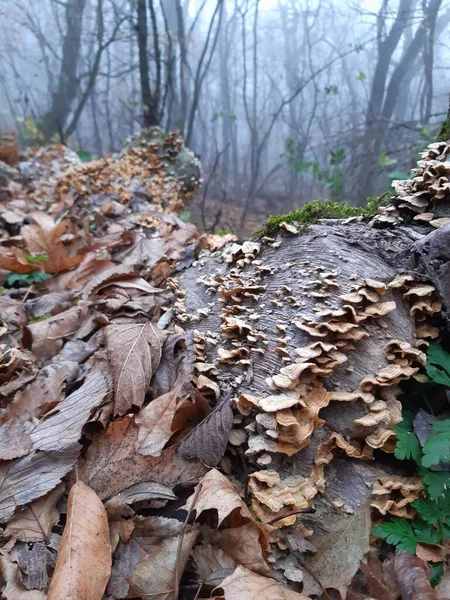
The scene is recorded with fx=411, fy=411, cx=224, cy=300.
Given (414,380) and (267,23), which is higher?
(267,23)

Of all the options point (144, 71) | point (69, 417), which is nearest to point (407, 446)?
point (69, 417)

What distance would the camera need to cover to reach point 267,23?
13.2 metres

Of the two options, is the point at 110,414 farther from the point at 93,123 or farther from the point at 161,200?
the point at 93,123

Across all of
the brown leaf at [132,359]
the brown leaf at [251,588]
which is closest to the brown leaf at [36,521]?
the brown leaf at [132,359]

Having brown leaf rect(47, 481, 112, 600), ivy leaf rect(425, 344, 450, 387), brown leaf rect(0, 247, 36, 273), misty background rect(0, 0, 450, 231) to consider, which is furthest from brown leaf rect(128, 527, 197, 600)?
misty background rect(0, 0, 450, 231)

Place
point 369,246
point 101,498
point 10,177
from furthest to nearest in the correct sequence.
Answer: point 10,177, point 369,246, point 101,498

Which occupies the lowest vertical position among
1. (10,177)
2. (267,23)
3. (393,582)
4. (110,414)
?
(393,582)

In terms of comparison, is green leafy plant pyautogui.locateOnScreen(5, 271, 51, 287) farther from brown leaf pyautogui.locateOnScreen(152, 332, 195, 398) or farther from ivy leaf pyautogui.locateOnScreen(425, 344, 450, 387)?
ivy leaf pyautogui.locateOnScreen(425, 344, 450, 387)

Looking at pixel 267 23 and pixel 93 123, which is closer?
pixel 267 23

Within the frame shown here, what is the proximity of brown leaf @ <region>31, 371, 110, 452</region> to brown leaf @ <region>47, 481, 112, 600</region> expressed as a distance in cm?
25

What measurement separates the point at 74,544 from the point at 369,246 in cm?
184

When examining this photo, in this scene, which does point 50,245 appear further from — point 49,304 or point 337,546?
point 337,546

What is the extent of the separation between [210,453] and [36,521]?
666mm

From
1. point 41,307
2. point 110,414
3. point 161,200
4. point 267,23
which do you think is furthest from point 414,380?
point 267,23
